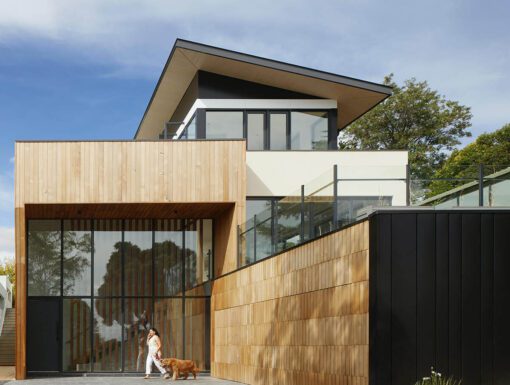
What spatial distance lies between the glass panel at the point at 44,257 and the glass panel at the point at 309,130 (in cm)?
709

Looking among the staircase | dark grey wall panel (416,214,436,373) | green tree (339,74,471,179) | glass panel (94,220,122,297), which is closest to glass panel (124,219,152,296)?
glass panel (94,220,122,297)

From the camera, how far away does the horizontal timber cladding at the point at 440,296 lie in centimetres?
1110

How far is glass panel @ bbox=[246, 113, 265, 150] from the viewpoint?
24625mm

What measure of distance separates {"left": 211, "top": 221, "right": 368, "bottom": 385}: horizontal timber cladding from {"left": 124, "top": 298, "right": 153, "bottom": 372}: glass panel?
3144 millimetres

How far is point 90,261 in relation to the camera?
24594 millimetres

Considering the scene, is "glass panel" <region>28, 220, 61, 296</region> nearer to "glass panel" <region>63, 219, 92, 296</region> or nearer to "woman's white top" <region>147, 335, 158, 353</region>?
"glass panel" <region>63, 219, 92, 296</region>

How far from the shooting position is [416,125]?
47625 mm

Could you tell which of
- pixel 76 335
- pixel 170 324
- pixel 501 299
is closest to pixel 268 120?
pixel 170 324

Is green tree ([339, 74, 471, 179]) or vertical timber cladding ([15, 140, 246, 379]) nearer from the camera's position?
vertical timber cladding ([15, 140, 246, 379])

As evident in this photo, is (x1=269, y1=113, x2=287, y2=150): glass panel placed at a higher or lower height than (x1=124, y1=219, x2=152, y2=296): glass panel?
higher

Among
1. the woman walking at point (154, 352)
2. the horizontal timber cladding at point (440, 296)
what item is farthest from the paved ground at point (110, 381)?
the horizontal timber cladding at point (440, 296)

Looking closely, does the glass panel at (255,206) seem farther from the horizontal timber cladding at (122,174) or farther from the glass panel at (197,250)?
the glass panel at (197,250)

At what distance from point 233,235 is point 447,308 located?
36.2 feet

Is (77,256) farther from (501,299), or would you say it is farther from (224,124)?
(501,299)
